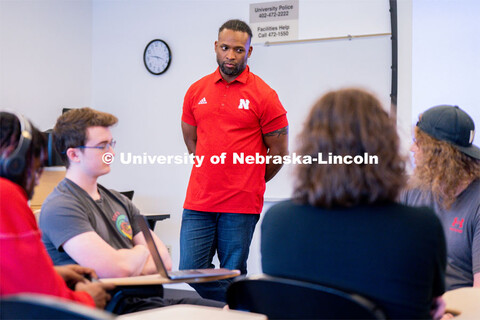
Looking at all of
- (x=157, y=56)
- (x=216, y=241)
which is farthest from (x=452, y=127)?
(x=157, y=56)

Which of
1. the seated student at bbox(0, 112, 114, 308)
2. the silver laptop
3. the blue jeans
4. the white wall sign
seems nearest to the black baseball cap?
the silver laptop

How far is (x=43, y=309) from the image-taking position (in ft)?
2.81

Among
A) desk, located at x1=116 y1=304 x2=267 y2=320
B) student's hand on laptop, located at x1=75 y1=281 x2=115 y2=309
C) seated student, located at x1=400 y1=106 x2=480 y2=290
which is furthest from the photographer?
seated student, located at x1=400 y1=106 x2=480 y2=290

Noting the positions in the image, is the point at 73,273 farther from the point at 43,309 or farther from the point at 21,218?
the point at 43,309


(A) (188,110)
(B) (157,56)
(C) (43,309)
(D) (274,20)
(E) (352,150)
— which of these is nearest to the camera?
(C) (43,309)

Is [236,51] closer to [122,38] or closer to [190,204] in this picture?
[190,204]

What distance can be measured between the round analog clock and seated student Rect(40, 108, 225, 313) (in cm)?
262

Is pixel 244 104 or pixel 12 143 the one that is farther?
pixel 244 104

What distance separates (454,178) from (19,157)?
155 cm

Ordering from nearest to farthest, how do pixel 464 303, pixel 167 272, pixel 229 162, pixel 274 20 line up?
pixel 464 303 → pixel 167 272 → pixel 229 162 → pixel 274 20

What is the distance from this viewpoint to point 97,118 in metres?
2.05

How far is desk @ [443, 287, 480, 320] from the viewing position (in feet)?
4.58

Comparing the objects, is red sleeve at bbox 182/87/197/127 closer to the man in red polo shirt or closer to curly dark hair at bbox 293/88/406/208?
the man in red polo shirt

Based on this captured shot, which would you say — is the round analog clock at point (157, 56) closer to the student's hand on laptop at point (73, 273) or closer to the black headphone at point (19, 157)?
the student's hand on laptop at point (73, 273)
